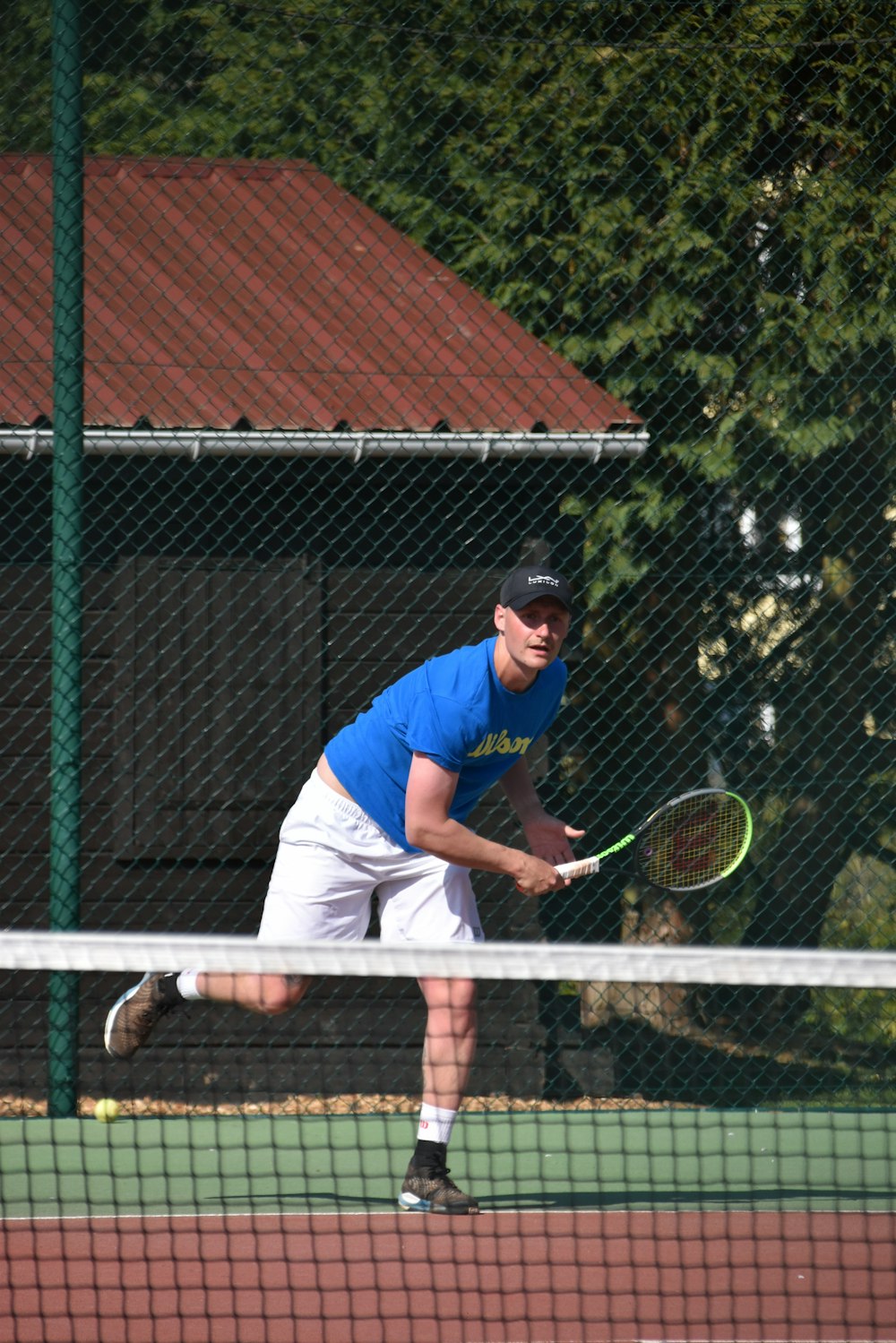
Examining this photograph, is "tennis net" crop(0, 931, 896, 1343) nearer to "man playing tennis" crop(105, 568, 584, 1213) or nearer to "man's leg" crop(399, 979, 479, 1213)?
"man's leg" crop(399, 979, 479, 1213)

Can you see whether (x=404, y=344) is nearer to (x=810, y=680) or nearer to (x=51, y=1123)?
(x=810, y=680)

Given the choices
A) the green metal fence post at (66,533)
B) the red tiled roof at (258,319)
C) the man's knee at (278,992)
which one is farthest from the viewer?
the red tiled roof at (258,319)

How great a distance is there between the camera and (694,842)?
4367mm

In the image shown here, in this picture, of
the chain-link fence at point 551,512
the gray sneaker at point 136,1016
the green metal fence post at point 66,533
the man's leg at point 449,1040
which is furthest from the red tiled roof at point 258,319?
the man's leg at point 449,1040

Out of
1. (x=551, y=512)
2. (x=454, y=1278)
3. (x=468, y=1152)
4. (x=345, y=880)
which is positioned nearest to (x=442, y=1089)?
(x=454, y=1278)

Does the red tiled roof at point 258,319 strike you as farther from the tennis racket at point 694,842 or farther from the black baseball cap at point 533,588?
the tennis racket at point 694,842

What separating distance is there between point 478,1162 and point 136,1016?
980mm

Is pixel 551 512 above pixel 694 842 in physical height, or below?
above

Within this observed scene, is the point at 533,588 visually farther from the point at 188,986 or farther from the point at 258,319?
the point at 258,319

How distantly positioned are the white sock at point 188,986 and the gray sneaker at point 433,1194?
0.68m

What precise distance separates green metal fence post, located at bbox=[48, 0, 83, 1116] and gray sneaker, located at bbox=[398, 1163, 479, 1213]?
4.20 feet

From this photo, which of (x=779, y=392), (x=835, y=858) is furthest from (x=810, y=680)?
(x=779, y=392)

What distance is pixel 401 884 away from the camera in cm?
406

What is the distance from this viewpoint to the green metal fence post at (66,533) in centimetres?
466
